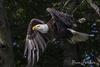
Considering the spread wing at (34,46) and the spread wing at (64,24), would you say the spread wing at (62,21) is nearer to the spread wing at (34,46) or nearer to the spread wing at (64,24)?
the spread wing at (64,24)

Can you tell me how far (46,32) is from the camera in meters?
2.80

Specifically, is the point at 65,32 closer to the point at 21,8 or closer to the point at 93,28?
the point at 93,28

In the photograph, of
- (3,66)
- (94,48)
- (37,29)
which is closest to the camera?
(37,29)

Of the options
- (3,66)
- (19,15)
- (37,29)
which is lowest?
(3,66)

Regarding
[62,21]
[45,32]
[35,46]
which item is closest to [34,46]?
[35,46]

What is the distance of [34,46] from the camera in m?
2.74

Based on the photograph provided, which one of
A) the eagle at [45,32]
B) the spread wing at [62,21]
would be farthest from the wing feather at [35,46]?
the spread wing at [62,21]

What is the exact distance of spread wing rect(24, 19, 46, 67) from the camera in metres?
2.74

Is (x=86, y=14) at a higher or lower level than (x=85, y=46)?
higher

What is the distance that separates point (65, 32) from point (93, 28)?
2.39m

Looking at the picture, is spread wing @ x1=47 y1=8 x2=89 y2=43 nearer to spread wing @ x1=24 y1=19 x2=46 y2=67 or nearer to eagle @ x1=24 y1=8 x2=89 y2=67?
eagle @ x1=24 y1=8 x2=89 y2=67

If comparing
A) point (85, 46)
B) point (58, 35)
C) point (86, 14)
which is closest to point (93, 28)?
point (85, 46)

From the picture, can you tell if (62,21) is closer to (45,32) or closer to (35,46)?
(45,32)

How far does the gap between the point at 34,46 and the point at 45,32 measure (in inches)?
5.3
